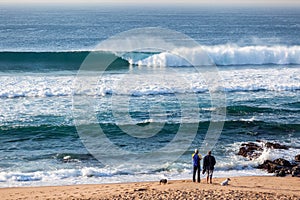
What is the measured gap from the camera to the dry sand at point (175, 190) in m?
10.7

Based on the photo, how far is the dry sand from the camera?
10.7m

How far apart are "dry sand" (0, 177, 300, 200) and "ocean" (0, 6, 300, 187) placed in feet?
2.47

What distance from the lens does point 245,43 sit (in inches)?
1697

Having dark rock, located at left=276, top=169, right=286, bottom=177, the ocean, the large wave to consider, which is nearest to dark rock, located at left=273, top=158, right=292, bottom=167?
the ocean

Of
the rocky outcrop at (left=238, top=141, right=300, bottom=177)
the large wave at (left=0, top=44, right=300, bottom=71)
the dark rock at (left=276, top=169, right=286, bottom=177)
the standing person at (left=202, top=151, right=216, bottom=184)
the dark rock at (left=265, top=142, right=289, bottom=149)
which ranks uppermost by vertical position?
the large wave at (left=0, top=44, right=300, bottom=71)

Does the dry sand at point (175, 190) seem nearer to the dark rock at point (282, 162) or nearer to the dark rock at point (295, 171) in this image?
the dark rock at point (295, 171)

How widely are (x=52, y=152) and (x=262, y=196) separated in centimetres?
693

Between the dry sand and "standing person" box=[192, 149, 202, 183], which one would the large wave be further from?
A: "standing person" box=[192, 149, 202, 183]

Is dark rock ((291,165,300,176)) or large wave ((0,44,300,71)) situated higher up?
large wave ((0,44,300,71))

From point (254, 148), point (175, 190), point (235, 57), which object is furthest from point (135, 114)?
point (235, 57)

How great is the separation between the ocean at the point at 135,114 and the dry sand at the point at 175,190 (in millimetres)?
752

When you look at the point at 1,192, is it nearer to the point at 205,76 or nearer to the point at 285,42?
the point at 205,76

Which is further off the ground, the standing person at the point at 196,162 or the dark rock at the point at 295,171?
the standing person at the point at 196,162

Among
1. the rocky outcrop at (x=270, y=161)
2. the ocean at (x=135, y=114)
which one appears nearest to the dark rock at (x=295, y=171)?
the rocky outcrop at (x=270, y=161)
